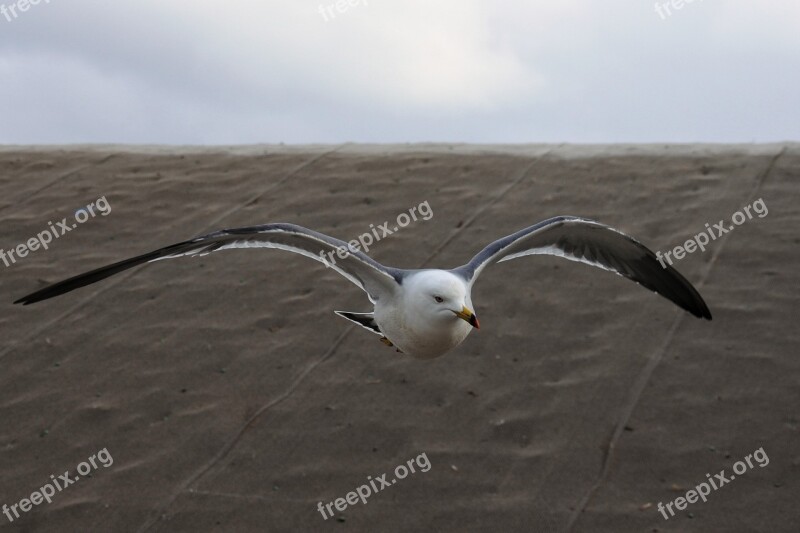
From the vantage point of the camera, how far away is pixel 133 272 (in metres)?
13.0

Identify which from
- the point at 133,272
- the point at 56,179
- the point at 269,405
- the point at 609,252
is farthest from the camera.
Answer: the point at 56,179

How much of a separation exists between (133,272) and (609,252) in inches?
308

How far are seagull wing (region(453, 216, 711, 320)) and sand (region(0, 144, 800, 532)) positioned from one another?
8.94ft

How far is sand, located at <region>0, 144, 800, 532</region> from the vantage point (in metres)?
9.08

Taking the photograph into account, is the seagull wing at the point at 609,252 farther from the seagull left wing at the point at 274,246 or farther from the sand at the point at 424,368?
the sand at the point at 424,368

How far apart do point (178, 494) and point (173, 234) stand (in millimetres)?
4956

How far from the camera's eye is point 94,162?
16.4 m

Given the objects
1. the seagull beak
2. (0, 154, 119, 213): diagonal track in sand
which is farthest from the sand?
the seagull beak

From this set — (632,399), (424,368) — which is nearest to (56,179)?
(424,368)

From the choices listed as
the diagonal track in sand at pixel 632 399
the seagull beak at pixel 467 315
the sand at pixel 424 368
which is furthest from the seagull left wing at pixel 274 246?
the diagonal track in sand at pixel 632 399

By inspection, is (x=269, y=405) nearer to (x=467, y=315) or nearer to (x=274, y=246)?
(x=274, y=246)

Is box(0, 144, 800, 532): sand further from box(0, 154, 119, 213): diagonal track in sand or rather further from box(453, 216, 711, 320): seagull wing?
box(453, 216, 711, 320): seagull wing

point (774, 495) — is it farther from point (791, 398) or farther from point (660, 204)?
point (660, 204)

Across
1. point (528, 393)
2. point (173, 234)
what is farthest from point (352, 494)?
point (173, 234)
